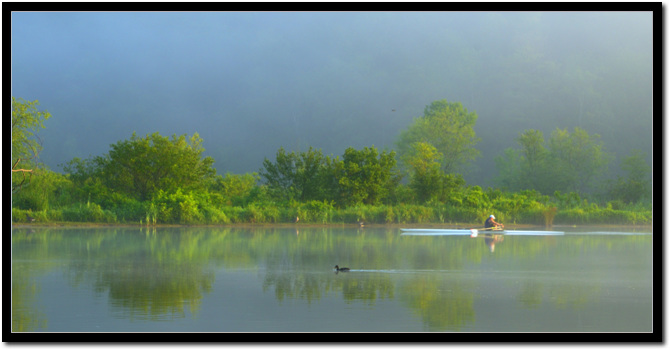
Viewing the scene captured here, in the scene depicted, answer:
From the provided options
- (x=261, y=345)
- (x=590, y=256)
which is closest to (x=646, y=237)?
(x=590, y=256)

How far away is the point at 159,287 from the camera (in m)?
11.8

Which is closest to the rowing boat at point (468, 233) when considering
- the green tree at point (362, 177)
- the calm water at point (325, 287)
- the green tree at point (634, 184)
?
the calm water at point (325, 287)

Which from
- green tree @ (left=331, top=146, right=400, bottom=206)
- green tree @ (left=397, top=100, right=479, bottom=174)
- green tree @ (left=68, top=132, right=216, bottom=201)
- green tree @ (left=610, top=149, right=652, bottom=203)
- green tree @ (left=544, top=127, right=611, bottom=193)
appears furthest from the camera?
green tree @ (left=397, top=100, right=479, bottom=174)

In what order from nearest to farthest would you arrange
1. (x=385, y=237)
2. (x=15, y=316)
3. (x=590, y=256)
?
(x=15, y=316), (x=590, y=256), (x=385, y=237)

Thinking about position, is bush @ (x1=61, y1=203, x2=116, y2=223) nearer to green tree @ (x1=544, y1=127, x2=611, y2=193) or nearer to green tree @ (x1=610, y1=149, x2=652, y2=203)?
green tree @ (x1=610, y1=149, x2=652, y2=203)

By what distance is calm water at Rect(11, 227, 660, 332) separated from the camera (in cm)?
909

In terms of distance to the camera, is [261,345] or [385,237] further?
[385,237]

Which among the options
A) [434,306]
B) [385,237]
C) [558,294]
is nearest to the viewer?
[434,306]

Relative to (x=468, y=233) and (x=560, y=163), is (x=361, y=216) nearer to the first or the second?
(x=468, y=233)

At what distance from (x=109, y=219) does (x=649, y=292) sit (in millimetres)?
22941

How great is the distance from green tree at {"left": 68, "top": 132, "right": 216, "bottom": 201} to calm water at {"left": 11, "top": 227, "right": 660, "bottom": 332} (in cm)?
1104

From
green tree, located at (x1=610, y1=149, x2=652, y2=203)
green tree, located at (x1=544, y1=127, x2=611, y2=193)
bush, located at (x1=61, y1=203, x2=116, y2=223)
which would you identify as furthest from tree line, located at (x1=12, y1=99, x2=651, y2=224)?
green tree, located at (x1=544, y1=127, x2=611, y2=193)

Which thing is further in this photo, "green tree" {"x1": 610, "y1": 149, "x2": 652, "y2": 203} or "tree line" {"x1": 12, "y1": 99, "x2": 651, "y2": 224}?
"green tree" {"x1": 610, "y1": 149, "x2": 652, "y2": 203}

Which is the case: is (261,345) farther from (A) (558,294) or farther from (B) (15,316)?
(A) (558,294)
